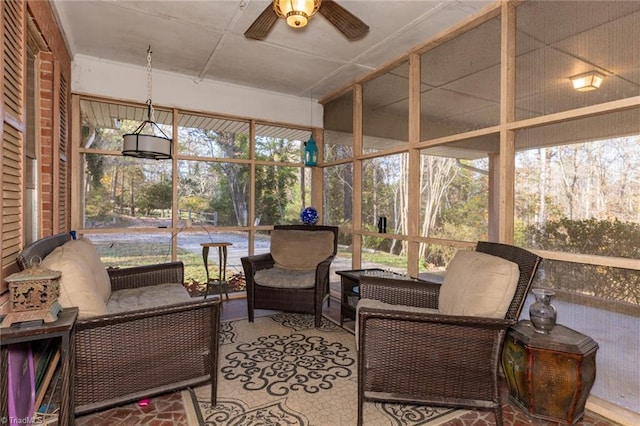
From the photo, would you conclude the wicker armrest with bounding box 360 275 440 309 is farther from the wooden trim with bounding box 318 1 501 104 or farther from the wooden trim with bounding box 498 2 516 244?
the wooden trim with bounding box 318 1 501 104

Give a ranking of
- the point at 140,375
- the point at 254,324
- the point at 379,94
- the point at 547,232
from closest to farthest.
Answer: the point at 140,375 < the point at 547,232 < the point at 254,324 < the point at 379,94

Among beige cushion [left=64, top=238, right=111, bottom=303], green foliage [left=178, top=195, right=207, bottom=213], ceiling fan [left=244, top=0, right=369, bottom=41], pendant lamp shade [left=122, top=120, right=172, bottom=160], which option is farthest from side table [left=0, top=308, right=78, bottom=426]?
green foliage [left=178, top=195, right=207, bottom=213]

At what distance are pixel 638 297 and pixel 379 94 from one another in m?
2.86

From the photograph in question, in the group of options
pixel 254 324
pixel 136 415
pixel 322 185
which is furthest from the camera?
pixel 322 185

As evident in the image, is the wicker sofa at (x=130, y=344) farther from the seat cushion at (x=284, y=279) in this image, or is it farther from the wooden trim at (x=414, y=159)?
the wooden trim at (x=414, y=159)

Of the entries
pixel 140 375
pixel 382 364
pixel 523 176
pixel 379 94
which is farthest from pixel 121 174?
pixel 523 176

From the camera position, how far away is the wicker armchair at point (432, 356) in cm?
169

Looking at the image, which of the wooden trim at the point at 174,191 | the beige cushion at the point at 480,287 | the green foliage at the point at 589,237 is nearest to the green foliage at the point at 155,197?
the wooden trim at the point at 174,191

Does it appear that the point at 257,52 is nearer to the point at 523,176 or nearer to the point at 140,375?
the point at 523,176

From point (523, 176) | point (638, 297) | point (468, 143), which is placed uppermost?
point (468, 143)

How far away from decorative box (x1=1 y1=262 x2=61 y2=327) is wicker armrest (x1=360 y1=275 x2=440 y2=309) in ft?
5.91

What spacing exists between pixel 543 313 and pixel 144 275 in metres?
2.94

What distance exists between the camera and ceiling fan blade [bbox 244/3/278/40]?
2.12m

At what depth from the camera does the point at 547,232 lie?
2180 mm
